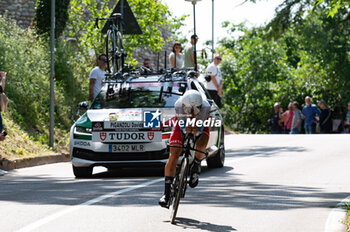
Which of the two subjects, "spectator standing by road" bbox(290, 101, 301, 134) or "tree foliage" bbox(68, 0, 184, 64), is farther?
"tree foliage" bbox(68, 0, 184, 64)

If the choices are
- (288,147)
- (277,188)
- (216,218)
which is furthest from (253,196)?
(288,147)

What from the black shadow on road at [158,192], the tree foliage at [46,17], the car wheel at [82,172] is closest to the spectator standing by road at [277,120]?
the tree foliage at [46,17]

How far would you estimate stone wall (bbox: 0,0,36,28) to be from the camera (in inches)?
1342

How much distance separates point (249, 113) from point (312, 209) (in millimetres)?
→ 32423

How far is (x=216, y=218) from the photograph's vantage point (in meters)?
8.77

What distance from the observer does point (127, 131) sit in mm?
13195

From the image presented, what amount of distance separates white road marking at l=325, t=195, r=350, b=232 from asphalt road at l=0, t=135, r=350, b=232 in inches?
3.6

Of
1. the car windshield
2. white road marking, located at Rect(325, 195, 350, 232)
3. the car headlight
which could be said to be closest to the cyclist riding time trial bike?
white road marking, located at Rect(325, 195, 350, 232)

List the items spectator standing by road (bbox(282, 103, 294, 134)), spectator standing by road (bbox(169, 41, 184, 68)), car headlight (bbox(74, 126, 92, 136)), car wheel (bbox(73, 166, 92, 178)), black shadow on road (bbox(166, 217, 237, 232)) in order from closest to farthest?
black shadow on road (bbox(166, 217, 237, 232))
car headlight (bbox(74, 126, 92, 136))
car wheel (bbox(73, 166, 92, 178))
spectator standing by road (bbox(169, 41, 184, 68))
spectator standing by road (bbox(282, 103, 294, 134))

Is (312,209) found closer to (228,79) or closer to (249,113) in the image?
(249,113)

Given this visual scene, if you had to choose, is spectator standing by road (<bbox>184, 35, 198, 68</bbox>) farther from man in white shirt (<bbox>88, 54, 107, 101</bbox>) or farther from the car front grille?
the car front grille

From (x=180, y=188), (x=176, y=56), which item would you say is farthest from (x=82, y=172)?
(x=176, y=56)

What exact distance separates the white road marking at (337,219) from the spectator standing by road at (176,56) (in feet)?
32.8

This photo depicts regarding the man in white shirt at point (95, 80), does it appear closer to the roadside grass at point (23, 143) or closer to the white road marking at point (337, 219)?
the roadside grass at point (23, 143)
